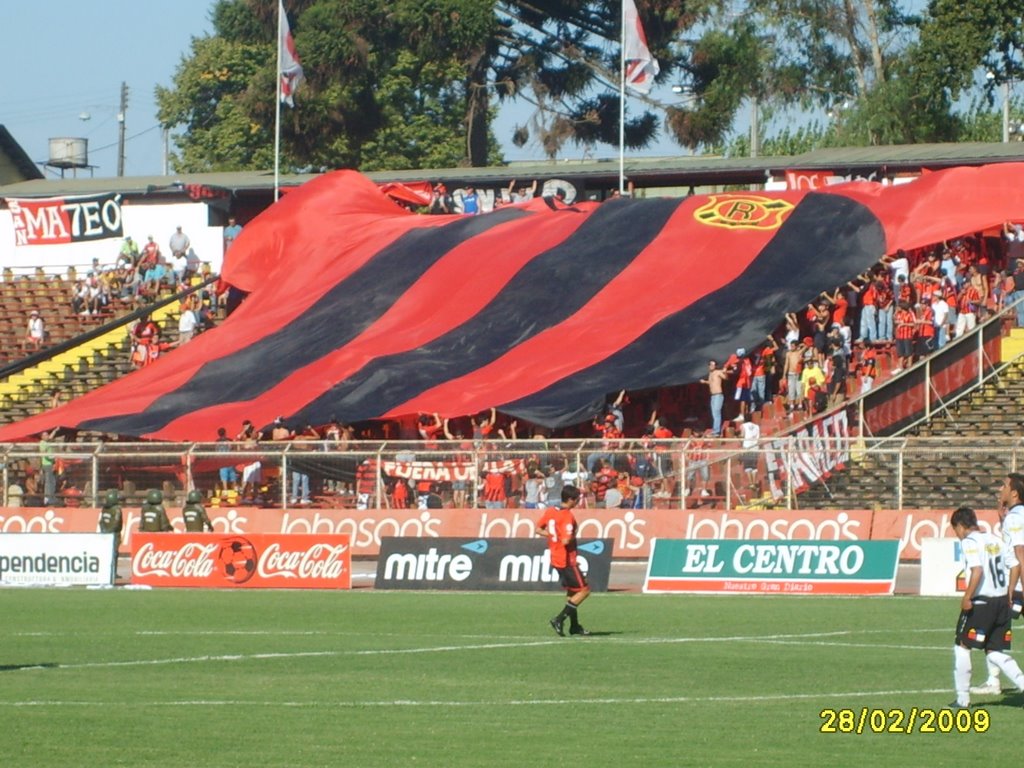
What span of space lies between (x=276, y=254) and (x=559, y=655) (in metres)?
32.6

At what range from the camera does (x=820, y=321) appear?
1558 inches

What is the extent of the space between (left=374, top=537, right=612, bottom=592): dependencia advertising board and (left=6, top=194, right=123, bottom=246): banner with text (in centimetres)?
2996

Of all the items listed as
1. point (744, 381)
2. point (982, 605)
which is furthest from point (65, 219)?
point (982, 605)

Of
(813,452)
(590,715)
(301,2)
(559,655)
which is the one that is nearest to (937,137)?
(301,2)

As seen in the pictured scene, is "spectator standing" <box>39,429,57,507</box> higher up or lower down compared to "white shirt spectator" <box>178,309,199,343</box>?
lower down

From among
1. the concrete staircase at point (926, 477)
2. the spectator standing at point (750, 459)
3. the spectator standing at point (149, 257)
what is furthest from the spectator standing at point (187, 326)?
the concrete staircase at point (926, 477)

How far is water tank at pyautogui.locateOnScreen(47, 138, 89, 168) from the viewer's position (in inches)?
3216

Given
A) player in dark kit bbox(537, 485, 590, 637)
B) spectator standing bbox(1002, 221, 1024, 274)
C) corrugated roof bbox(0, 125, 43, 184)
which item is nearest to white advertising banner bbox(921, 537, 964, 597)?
player in dark kit bbox(537, 485, 590, 637)

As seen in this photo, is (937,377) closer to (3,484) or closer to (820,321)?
(820,321)

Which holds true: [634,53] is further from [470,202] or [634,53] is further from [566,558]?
[566,558]

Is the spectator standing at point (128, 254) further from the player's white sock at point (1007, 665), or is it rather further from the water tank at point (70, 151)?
the player's white sock at point (1007, 665)

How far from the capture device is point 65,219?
58.3m

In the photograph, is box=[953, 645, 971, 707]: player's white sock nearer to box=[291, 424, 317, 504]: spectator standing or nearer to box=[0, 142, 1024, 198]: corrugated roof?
box=[291, 424, 317, 504]: spectator standing
